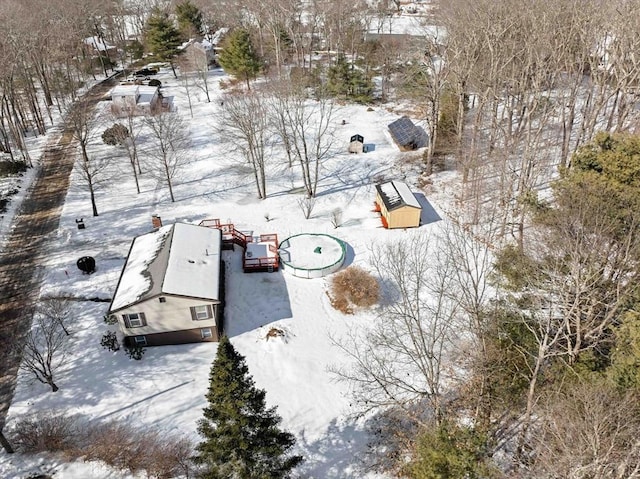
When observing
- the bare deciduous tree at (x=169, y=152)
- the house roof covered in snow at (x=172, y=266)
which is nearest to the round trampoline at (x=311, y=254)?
the house roof covered in snow at (x=172, y=266)

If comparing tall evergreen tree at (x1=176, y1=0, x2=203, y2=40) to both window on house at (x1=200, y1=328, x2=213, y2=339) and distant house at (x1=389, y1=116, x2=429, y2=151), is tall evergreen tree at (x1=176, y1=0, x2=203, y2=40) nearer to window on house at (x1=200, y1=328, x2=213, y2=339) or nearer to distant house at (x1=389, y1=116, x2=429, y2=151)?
distant house at (x1=389, y1=116, x2=429, y2=151)

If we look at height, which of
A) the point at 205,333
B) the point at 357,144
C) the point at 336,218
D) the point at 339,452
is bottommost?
the point at 339,452

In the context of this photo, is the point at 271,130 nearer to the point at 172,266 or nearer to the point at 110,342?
the point at 172,266

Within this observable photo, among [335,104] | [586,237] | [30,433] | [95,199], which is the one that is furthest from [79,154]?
[586,237]

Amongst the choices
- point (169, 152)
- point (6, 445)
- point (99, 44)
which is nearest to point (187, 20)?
point (99, 44)

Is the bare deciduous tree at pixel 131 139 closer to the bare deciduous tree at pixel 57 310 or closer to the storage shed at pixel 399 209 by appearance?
the bare deciduous tree at pixel 57 310

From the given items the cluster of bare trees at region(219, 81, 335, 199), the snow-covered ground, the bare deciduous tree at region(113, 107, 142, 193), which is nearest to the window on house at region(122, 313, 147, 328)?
the snow-covered ground

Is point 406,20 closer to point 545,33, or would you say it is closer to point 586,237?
point 545,33
